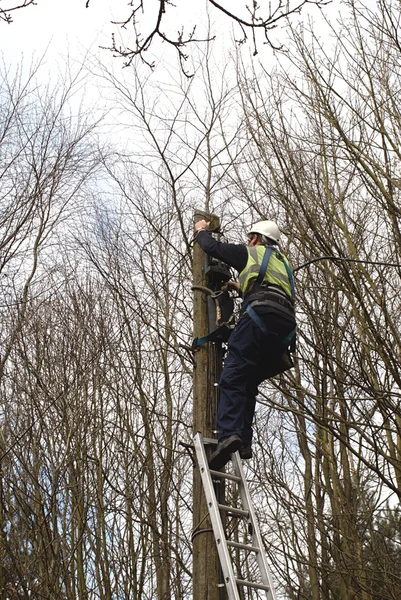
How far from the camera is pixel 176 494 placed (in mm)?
9570

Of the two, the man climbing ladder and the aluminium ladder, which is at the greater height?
the man climbing ladder

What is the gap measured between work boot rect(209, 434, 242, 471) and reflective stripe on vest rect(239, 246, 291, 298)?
103 centimetres

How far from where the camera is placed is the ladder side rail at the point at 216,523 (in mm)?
3320

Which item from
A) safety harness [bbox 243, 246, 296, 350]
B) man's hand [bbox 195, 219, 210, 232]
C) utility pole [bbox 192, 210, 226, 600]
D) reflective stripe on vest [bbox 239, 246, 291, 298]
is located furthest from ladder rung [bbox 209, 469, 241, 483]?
man's hand [bbox 195, 219, 210, 232]

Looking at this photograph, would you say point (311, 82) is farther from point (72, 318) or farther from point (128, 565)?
point (128, 565)

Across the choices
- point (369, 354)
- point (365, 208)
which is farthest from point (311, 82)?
point (369, 354)

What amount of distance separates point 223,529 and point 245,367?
39.0 inches

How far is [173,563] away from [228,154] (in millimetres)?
5670

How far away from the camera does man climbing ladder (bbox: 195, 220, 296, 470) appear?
13.0ft

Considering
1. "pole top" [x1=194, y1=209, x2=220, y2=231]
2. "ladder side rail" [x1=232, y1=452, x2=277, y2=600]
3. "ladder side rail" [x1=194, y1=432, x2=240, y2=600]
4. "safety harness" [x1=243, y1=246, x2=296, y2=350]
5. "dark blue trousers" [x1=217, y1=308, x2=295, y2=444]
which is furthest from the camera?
"pole top" [x1=194, y1=209, x2=220, y2=231]

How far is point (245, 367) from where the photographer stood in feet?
13.4

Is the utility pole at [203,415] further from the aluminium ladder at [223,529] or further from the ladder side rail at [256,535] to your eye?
the ladder side rail at [256,535]

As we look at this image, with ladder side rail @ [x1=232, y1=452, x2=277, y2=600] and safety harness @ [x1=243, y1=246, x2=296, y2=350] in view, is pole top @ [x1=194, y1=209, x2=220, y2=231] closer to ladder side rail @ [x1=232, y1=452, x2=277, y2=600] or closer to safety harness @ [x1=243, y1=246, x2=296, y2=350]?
safety harness @ [x1=243, y1=246, x2=296, y2=350]

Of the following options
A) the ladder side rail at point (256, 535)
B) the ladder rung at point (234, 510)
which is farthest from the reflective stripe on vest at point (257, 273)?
the ladder rung at point (234, 510)
